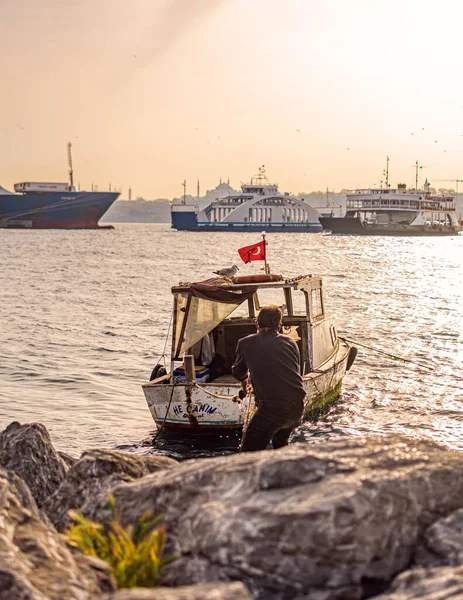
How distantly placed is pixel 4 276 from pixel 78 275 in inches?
206

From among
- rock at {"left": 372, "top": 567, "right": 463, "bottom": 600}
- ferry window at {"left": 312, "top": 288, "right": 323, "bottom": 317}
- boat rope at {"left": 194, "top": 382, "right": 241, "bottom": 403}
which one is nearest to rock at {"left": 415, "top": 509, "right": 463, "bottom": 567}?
rock at {"left": 372, "top": 567, "right": 463, "bottom": 600}

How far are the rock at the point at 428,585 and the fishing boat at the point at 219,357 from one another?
24.7 ft

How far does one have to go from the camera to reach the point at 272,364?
730cm

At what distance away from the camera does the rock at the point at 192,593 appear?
338cm

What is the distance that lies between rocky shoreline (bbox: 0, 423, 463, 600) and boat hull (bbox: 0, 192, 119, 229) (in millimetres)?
166535

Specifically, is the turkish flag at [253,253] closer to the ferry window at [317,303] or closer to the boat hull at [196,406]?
the ferry window at [317,303]

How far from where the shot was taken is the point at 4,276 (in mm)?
56906

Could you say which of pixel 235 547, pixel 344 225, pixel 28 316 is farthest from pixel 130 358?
pixel 344 225

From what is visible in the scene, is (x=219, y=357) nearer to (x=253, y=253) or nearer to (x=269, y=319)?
(x=253, y=253)

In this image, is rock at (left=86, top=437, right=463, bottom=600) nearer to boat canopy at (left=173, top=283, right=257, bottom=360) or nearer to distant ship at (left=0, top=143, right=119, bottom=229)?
boat canopy at (left=173, top=283, right=257, bottom=360)

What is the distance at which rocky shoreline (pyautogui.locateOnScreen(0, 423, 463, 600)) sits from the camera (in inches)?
155

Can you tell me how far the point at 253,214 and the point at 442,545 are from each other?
565 feet

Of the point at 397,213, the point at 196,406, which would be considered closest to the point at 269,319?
the point at 196,406

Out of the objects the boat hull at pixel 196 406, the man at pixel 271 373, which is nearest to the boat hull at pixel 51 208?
the boat hull at pixel 196 406
